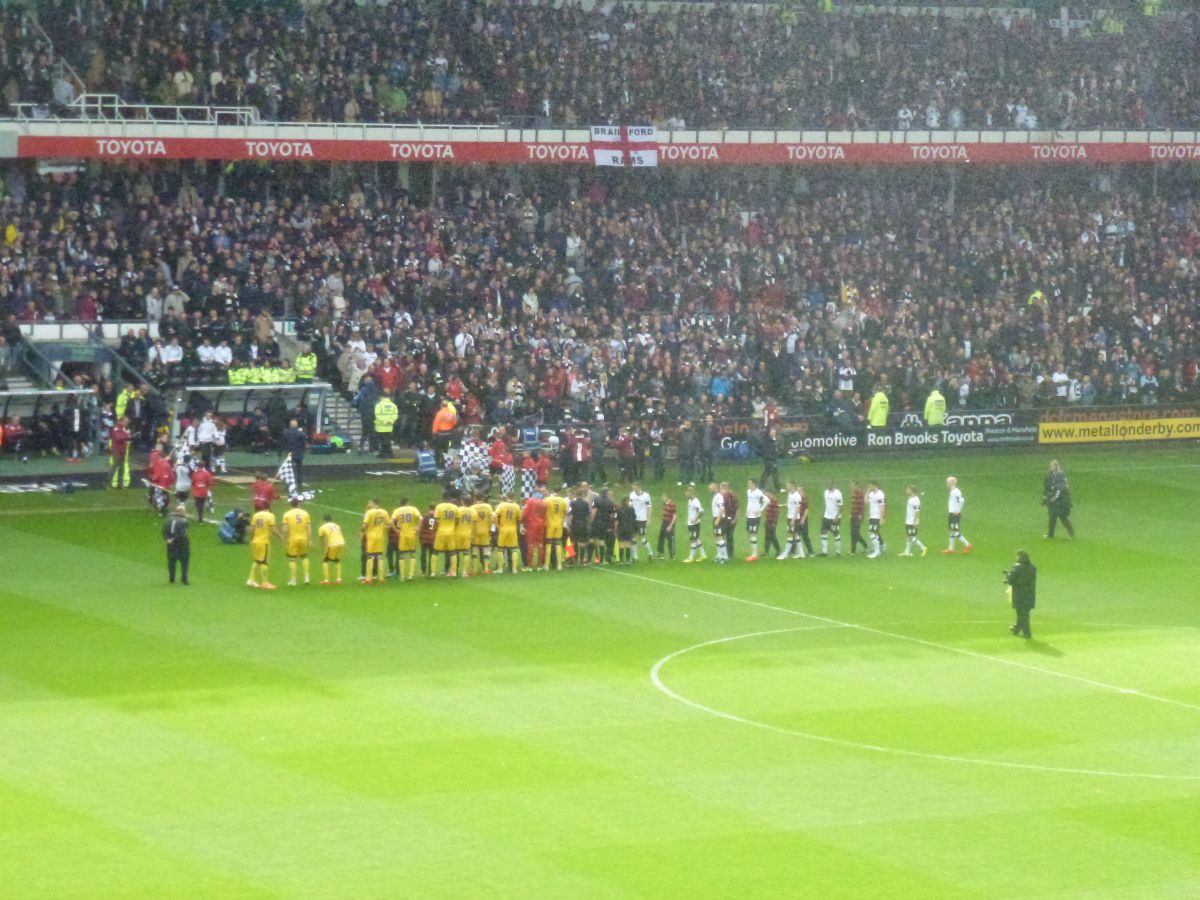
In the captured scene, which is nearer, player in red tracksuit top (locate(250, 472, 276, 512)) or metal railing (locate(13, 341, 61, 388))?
player in red tracksuit top (locate(250, 472, 276, 512))

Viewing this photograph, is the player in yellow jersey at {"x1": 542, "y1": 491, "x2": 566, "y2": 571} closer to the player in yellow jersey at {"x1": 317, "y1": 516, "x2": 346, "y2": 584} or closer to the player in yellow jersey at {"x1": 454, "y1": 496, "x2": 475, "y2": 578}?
the player in yellow jersey at {"x1": 454, "y1": 496, "x2": 475, "y2": 578}

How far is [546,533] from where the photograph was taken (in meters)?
34.1

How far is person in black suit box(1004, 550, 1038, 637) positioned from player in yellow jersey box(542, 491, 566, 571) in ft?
26.7

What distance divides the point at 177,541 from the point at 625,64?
1117 inches

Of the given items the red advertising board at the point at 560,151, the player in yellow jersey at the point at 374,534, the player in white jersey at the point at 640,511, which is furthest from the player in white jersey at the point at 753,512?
the red advertising board at the point at 560,151

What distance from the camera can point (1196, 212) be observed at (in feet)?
200

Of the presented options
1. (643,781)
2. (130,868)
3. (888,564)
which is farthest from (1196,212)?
(130,868)

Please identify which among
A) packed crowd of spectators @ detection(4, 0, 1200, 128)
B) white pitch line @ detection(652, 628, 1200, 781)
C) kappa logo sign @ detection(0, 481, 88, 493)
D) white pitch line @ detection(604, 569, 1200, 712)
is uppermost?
packed crowd of spectators @ detection(4, 0, 1200, 128)

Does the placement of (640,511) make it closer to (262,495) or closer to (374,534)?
(374,534)

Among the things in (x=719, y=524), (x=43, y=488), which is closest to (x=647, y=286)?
(x=43, y=488)

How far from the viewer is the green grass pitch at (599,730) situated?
60.0 feet

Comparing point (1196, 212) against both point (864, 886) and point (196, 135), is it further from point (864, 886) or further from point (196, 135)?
point (864, 886)

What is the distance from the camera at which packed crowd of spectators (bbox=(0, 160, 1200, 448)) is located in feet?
152

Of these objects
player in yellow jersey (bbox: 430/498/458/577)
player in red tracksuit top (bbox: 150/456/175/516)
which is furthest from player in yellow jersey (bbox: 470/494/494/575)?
player in red tracksuit top (bbox: 150/456/175/516)
